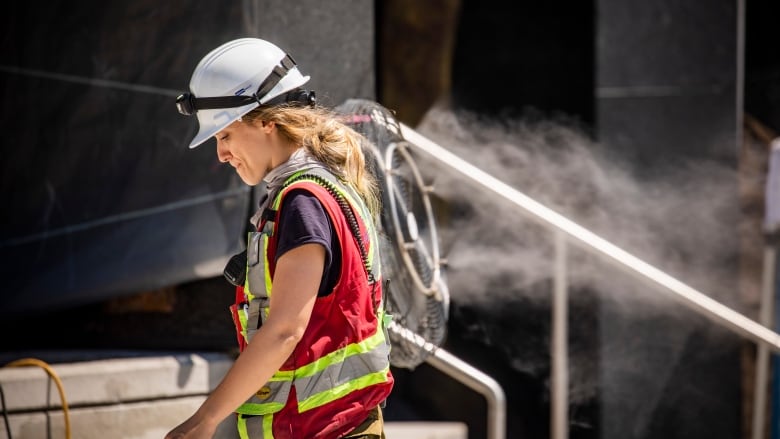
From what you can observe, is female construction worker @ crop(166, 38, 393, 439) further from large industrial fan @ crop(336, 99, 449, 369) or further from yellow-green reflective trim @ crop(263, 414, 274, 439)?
large industrial fan @ crop(336, 99, 449, 369)

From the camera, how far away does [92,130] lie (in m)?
4.89

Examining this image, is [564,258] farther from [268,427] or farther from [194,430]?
[194,430]

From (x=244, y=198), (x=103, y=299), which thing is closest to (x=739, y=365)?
(x=244, y=198)

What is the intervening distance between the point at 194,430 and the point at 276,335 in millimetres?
282

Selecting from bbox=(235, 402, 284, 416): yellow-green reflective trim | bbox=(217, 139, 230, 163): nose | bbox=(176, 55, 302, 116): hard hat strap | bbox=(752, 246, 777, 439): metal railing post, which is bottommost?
bbox=(752, 246, 777, 439): metal railing post

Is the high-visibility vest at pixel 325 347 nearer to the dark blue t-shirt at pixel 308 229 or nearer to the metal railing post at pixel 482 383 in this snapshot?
the dark blue t-shirt at pixel 308 229

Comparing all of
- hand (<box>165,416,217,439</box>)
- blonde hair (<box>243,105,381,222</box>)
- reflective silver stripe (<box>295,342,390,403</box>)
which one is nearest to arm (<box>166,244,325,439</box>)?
hand (<box>165,416,217,439</box>)

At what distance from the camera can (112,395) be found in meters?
4.19

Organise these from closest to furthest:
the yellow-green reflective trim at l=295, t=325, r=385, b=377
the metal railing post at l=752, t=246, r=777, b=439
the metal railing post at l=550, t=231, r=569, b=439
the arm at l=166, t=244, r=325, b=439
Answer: the arm at l=166, t=244, r=325, b=439, the yellow-green reflective trim at l=295, t=325, r=385, b=377, the metal railing post at l=550, t=231, r=569, b=439, the metal railing post at l=752, t=246, r=777, b=439

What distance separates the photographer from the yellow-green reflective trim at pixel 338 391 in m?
2.47

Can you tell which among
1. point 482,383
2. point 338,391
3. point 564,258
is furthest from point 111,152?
point 338,391

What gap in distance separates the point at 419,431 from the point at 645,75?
2930mm

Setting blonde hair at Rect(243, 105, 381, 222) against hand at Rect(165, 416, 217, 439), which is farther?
→ blonde hair at Rect(243, 105, 381, 222)

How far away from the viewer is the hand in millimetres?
2355
